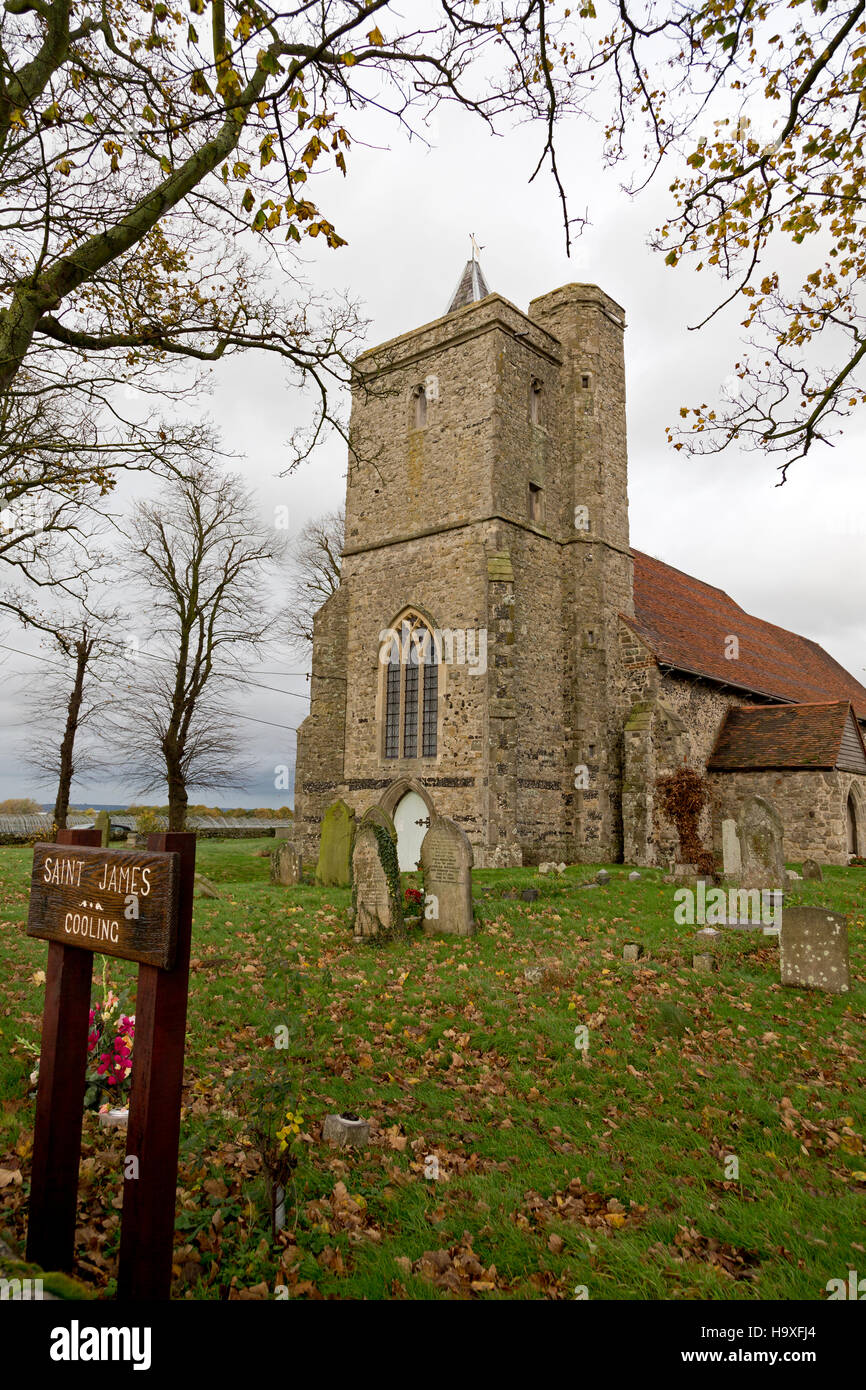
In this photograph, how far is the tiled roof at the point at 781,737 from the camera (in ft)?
60.2

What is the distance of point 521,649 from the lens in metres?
17.3

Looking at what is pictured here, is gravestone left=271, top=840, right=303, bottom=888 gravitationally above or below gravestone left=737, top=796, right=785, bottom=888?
below

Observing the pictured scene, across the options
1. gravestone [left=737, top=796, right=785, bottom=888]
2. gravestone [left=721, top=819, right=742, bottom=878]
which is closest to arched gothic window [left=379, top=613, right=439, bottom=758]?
gravestone [left=721, top=819, right=742, bottom=878]

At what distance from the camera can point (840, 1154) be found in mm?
4270

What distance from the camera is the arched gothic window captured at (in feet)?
57.1

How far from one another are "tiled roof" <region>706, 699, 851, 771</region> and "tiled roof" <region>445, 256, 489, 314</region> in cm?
1442

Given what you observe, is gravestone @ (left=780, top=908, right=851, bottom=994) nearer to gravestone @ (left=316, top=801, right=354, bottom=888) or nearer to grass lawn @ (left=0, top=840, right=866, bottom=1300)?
grass lawn @ (left=0, top=840, right=866, bottom=1300)

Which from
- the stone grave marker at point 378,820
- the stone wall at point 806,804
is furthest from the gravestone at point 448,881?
the stone wall at point 806,804

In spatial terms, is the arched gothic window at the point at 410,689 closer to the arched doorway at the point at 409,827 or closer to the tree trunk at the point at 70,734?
the arched doorway at the point at 409,827

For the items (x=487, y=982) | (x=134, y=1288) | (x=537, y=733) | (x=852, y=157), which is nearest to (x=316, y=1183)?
(x=134, y=1288)

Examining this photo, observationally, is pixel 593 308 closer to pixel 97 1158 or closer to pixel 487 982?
pixel 487 982

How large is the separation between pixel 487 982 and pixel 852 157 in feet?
24.2

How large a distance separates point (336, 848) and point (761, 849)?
7055 millimetres
